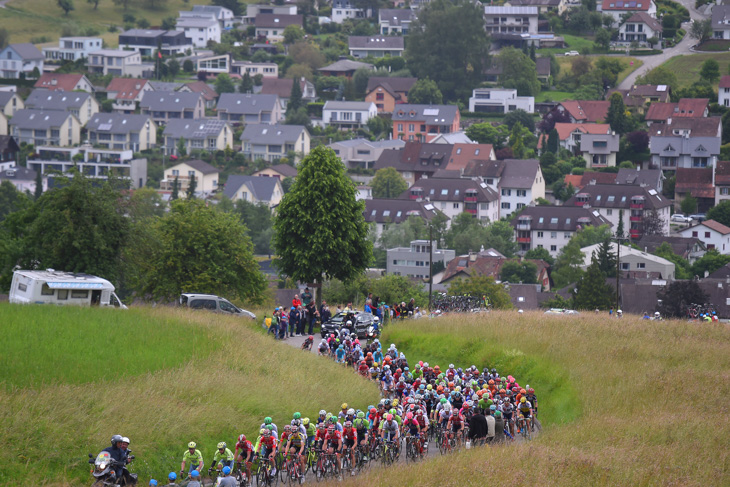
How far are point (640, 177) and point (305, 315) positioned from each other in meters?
98.5

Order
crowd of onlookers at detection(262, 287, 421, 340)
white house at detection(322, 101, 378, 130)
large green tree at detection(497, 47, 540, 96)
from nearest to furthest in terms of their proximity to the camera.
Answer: crowd of onlookers at detection(262, 287, 421, 340)
large green tree at detection(497, 47, 540, 96)
white house at detection(322, 101, 378, 130)

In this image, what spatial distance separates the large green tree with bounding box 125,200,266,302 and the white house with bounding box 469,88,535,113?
378ft

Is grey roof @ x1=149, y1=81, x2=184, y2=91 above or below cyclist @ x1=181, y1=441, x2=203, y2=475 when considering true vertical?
above

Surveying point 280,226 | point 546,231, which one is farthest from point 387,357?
point 546,231

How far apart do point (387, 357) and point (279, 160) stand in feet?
401

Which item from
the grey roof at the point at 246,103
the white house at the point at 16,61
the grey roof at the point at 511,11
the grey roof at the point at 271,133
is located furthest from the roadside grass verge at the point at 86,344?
the grey roof at the point at 511,11

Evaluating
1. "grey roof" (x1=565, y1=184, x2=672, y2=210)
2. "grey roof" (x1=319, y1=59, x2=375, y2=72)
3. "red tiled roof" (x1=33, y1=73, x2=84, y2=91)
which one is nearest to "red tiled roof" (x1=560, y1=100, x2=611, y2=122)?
"grey roof" (x1=565, y1=184, x2=672, y2=210)

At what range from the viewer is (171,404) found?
3103 cm

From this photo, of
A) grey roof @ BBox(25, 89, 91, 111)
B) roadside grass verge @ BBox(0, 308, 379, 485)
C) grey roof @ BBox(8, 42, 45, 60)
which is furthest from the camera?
grey roof @ BBox(8, 42, 45, 60)

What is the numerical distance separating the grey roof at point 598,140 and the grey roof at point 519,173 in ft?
37.7

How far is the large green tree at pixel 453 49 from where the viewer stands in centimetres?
17712

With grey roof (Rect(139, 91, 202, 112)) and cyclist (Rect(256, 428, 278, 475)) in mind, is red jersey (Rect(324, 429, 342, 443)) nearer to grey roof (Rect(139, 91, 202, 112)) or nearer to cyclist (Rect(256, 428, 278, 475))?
cyclist (Rect(256, 428, 278, 475))

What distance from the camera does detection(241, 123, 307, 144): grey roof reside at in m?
159

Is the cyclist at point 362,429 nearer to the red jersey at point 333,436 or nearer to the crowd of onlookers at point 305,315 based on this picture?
the red jersey at point 333,436
